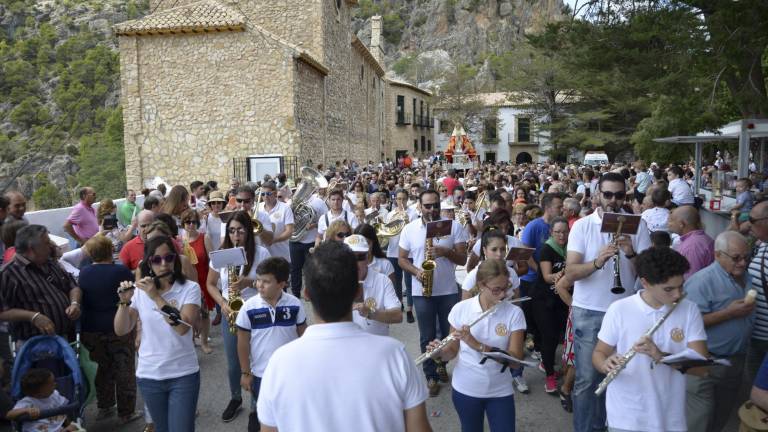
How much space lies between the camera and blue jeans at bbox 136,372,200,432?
146 inches

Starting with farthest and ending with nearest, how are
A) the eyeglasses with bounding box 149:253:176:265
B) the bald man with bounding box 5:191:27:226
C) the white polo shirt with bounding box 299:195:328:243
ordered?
the white polo shirt with bounding box 299:195:328:243, the bald man with bounding box 5:191:27:226, the eyeglasses with bounding box 149:253:176:265

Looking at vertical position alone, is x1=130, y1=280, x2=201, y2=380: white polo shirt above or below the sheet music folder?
below

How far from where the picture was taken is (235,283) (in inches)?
192

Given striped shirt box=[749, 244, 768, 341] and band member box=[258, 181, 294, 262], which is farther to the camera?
band member box=[258, 181, 294, 262]

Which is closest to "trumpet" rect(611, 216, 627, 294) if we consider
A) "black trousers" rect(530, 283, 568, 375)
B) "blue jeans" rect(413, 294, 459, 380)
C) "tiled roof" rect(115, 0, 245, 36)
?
"black trousers" rect(530, 283, 568, 375)

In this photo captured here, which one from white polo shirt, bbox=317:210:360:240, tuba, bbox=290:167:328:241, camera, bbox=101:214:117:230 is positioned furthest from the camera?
tuba, bbox=290:167:328:241

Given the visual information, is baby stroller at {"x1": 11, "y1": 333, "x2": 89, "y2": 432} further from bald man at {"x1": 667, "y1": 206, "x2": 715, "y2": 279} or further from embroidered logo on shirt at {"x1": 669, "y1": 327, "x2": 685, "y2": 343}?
bald man at {"x1": 667, "y1": 206, "x2": 715, "y2": 279}

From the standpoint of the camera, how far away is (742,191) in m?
10.5

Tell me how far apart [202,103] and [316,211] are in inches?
491

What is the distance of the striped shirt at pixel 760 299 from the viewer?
3.98 metres

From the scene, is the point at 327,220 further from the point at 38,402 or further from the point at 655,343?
the point at 655,343

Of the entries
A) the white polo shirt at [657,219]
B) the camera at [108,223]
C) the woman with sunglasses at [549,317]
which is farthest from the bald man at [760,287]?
the camera at [108,223]

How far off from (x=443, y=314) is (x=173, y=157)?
16.8 metres

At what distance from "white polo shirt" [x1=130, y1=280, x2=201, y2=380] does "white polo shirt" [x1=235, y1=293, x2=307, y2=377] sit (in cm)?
39
